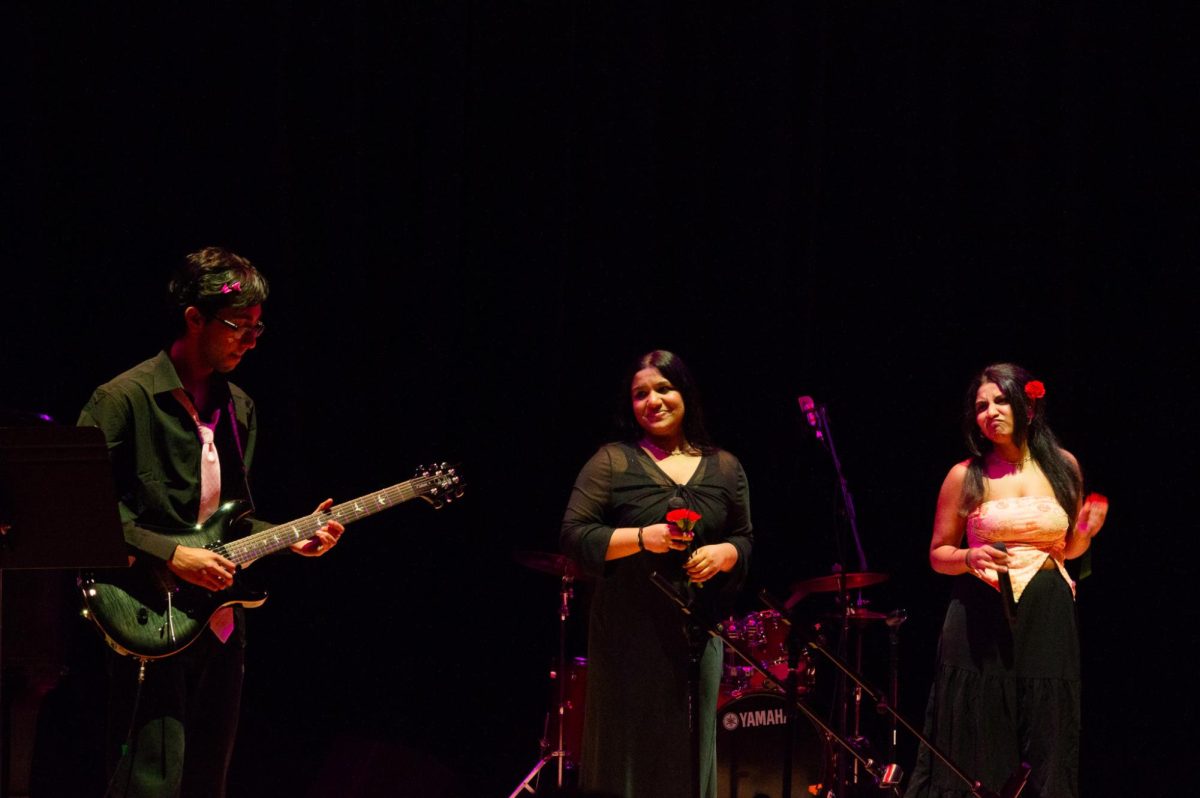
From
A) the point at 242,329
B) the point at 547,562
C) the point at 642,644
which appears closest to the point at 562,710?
the point at 547,562

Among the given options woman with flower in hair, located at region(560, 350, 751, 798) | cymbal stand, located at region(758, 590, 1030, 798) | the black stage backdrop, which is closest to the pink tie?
woman with flower in hair, located at region(560, 350, 751, 798)

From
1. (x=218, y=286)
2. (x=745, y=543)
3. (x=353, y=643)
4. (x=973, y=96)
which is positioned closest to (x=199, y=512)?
(x=218, y=286)

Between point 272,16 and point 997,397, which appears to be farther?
point 272,16

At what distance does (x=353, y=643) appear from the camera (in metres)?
5.36

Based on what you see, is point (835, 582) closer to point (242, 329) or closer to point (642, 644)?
point (642, 644)

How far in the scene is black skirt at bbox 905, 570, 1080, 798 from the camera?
4.11 m

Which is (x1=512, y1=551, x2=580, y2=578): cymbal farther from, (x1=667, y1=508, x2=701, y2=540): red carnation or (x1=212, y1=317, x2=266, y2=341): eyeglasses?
(x1=212, y1=317, x2=266, y2=341): eyeglasses

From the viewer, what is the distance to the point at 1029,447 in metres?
4.43

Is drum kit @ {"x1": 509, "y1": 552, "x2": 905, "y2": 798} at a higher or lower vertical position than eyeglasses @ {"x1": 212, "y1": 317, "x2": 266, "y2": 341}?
lower

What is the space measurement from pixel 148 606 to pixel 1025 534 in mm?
2822

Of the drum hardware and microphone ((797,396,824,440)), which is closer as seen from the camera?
microphone ((797,396,824,440))

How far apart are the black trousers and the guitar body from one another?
0.16 feet

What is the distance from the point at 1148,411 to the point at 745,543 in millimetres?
3342

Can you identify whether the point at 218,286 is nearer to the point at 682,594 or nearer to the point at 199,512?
the point at 199,512
